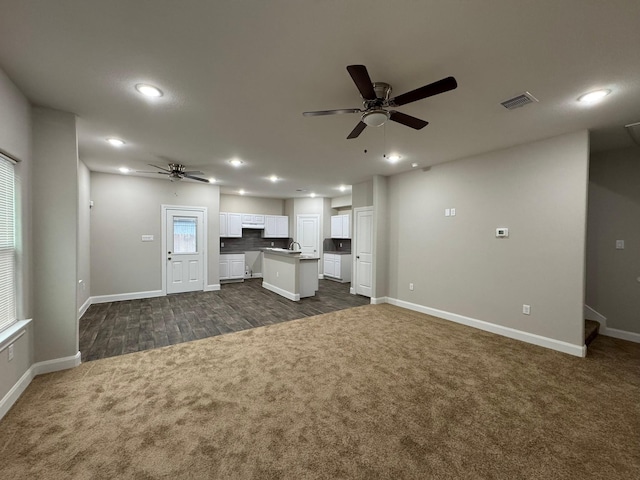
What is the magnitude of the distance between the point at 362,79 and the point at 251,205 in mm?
7692

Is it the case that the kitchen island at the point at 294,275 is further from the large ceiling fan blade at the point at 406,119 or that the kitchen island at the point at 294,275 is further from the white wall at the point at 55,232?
the large ceiling fan blade at the point at 406,119

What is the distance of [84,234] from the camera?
491 centimetres

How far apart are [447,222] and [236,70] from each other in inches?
157

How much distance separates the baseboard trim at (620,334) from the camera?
379 cm

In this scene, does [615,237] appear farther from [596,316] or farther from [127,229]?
[127,229]

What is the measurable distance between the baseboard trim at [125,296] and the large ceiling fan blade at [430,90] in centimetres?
641

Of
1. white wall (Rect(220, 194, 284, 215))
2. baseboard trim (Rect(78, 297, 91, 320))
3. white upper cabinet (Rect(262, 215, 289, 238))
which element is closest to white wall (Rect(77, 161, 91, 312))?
baseboard trim (Rect(78, 297, 91, 320))

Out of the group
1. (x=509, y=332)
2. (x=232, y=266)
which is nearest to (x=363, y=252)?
(x=509, y=332)

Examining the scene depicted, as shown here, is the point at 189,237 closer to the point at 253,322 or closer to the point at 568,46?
the point at 253,322

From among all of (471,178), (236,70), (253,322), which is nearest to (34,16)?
(236,70)

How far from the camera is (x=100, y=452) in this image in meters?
1.79

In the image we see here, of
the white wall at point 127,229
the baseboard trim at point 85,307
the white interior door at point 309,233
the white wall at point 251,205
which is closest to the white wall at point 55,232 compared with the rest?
the baseboard trim at point 85,307

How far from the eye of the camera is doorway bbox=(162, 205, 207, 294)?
629cm

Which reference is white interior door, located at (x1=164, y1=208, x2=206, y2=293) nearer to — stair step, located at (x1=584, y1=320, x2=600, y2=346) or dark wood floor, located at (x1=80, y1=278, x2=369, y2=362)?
dark wood floor, located at (x1=80, y1=278, x2=369, y2=362)
